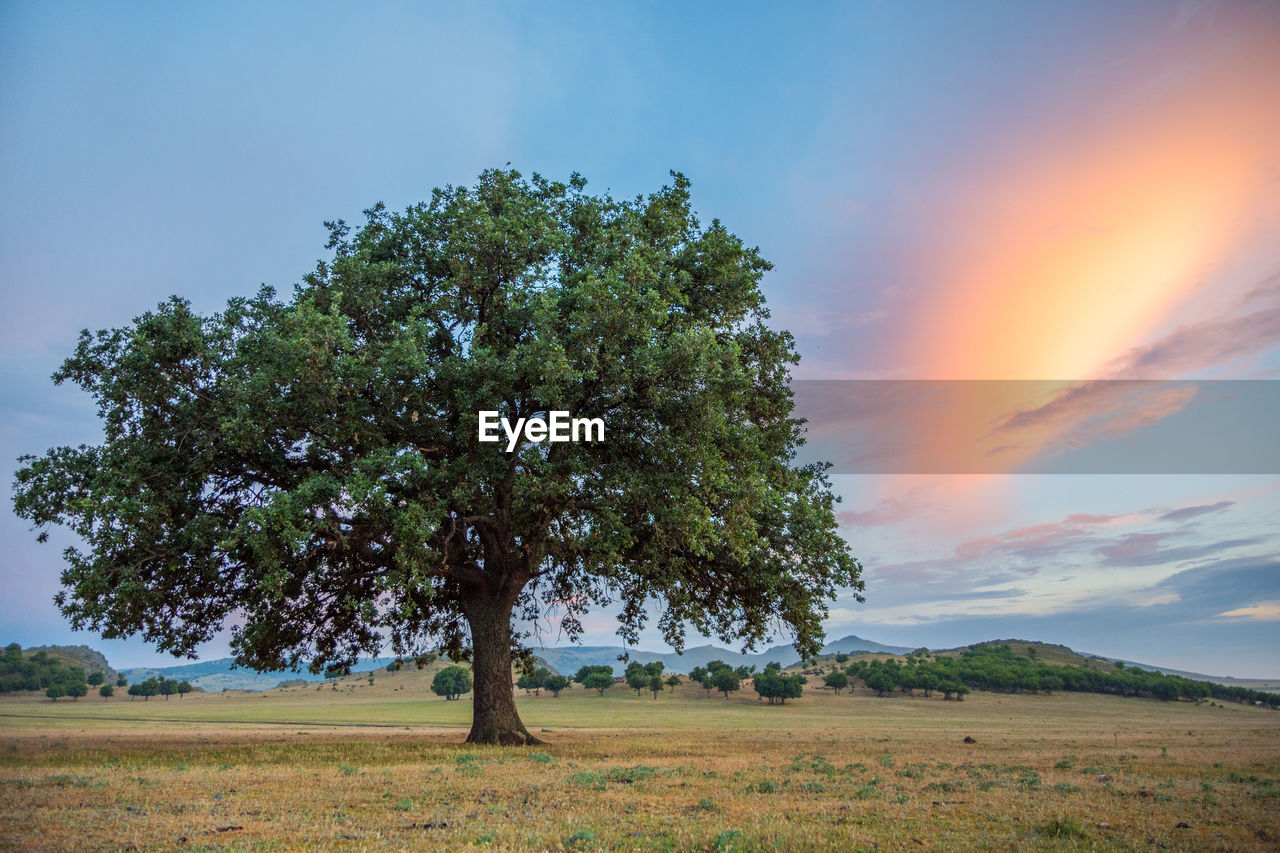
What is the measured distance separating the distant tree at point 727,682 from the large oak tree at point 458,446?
8733 centimetres

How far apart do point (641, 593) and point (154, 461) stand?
17454 mm

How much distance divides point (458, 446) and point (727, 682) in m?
96.0

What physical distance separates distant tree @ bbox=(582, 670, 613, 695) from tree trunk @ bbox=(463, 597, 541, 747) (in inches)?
3766

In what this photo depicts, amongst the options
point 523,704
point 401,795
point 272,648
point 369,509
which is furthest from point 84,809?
point 523,704

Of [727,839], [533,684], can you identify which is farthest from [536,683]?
[727,839]

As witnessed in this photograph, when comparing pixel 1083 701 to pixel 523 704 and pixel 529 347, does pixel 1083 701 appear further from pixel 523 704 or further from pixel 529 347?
pixel 529 347

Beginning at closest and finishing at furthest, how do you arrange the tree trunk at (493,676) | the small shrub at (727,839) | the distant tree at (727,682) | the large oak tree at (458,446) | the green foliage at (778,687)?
the small shrub at (727,839)
the large oak tree at (458,446)
the tree trunk at (493,676)
the green foliage at (778,687)
the distant tree at (727,682)

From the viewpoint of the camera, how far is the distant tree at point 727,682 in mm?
110000

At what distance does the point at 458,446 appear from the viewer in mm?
24156

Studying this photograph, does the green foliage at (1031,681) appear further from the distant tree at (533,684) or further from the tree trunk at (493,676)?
the tree trunk at (493,676)

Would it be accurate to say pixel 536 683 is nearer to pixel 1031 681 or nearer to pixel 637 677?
pixel 637 677

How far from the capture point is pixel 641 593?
1138 inches

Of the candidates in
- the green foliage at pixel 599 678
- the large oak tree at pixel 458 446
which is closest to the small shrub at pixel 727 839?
the large oak tree at pixel 458 446

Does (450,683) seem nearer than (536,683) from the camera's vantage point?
Yes
